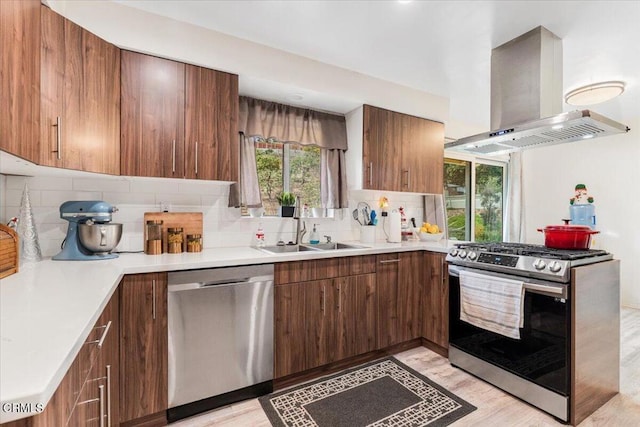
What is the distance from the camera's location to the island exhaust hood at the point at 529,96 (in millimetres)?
2029

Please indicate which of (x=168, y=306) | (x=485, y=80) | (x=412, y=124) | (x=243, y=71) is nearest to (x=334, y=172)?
(x=412, y=124)

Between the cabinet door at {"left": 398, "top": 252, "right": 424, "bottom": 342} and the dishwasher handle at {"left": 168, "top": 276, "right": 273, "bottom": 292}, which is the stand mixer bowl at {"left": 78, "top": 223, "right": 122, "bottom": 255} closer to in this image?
the dishwasher handle at {"left": 168, "top": 276, "right": 273, "bottom": 292}

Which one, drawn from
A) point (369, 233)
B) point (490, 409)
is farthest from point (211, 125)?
point (490, 409)

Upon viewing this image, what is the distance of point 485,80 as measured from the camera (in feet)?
9.42

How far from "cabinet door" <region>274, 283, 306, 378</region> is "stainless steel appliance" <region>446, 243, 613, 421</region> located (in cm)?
124

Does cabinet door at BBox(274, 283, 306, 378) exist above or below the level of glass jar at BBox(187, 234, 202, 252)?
below

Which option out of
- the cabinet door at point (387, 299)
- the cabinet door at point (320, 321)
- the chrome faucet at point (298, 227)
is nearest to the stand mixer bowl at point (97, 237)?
the cabinet door at point (320, 321)

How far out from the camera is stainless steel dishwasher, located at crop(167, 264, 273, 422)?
69.1 inches

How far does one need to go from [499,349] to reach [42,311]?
2.42 m

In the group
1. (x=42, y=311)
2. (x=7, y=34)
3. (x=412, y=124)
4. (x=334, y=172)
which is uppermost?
(x=412, y=124)

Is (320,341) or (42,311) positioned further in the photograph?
(320,341)

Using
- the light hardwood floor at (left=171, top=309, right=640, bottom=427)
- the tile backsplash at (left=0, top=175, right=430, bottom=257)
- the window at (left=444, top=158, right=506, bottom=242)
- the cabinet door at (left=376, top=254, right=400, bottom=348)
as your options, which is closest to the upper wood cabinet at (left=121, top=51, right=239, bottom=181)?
the tile backsplash at (left=0, top=175, right=430, bottom=257)

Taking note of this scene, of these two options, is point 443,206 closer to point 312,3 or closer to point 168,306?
point 312,3

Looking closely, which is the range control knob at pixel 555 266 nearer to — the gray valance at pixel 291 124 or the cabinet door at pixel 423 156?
the cabinet door at pixel 423 156
